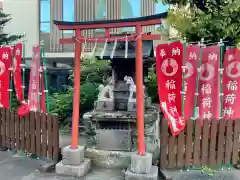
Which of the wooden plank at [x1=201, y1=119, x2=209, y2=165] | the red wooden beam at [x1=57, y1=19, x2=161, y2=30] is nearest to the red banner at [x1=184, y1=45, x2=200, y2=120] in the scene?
the wooden plank at [x1=201, y1=119, x2=209, y2=165]

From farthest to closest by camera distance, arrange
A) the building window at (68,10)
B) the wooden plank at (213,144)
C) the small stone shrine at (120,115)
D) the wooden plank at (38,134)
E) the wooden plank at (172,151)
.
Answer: the building window at (68,10) → the wooden plank at (38,134) → the small stone shrine at (120,115) → the wooden plank at (172,151) → the wooden plank at (213,144)

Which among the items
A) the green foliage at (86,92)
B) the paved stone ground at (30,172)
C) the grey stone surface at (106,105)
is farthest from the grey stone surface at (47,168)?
the green foliage at (86,92)

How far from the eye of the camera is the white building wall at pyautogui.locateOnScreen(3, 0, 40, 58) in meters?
18.5

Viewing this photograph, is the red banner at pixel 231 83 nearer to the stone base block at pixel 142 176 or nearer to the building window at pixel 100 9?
the stone base block at pixel 142 176

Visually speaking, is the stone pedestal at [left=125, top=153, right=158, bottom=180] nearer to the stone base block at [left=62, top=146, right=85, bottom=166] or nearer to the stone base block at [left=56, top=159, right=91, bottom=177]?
the stone base block at [left=56, top=159, right=91, bottom=177]

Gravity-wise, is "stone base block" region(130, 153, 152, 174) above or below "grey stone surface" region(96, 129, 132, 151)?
below

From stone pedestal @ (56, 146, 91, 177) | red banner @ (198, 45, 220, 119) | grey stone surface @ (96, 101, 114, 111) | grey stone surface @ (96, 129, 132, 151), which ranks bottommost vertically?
stone pedestal @ (56, 146, 91, 177)

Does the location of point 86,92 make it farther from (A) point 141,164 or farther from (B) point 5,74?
(A) point 141,164

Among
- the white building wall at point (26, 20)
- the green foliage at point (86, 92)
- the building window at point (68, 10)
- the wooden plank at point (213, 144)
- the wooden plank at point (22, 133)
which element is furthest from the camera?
the white building wall at point (26, 20)

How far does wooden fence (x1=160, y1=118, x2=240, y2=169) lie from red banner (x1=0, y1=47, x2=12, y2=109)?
16.3 feet

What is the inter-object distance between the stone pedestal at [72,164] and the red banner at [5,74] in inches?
119

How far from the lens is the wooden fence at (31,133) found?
705 cm

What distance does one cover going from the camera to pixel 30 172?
6691 millimetres

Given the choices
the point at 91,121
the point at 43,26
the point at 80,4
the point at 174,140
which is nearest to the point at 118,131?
the point at 91,121
